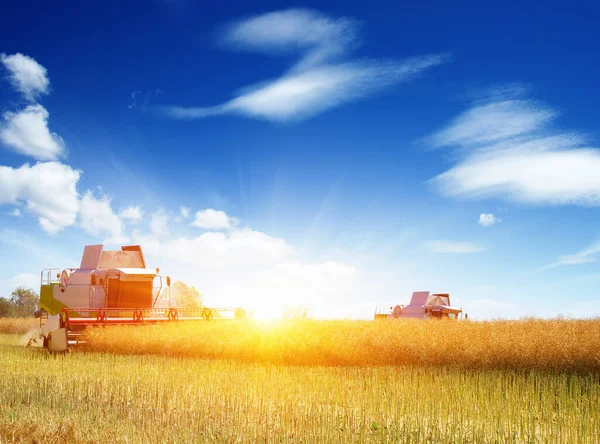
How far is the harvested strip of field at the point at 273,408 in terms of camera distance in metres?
6.59

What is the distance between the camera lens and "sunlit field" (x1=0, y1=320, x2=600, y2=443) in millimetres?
6797

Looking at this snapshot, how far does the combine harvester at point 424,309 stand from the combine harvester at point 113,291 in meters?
12.4

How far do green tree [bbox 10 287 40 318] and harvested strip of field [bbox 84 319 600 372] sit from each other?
40.2 meters

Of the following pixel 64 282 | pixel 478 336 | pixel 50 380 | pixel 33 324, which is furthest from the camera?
pixel 33 324

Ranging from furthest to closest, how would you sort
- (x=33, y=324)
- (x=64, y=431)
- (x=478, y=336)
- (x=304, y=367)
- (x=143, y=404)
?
(x=33, y=324)
(x=478, y=336)
(x=304, y=367)
(x=143, y=404)
(x=64, y=431)

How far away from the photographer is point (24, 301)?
53.7 metres

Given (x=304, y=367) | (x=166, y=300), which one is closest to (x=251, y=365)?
(x=304, y=367)

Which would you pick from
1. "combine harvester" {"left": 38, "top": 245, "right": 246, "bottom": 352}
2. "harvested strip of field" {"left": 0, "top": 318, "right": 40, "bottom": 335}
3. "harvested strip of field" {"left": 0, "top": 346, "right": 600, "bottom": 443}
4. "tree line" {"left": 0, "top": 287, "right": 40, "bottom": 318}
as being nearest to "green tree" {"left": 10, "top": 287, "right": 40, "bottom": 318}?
"tree line" {"left": 0, "top": 287, "right": 40, "bottom": 318}

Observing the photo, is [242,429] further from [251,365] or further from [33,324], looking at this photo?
[33,324]

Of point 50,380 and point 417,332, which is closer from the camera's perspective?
point 50,380

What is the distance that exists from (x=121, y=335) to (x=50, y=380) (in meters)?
6.00

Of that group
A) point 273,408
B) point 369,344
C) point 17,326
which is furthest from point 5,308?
point 273,408

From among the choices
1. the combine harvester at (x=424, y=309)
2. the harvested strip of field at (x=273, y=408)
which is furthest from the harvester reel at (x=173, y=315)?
the combine harvester at (x=424, y=309)

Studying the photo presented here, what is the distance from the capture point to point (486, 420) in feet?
25.0
